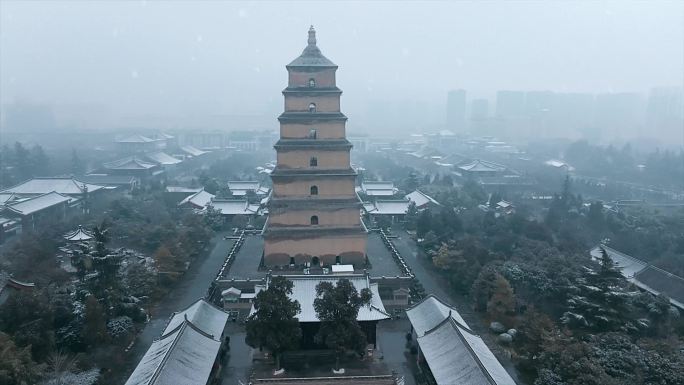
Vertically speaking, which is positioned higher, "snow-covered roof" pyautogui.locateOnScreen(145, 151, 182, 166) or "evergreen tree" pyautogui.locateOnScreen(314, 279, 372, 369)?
"evergreen tree" pyautogui.locateOnScreen(314, 279, 372, 369)

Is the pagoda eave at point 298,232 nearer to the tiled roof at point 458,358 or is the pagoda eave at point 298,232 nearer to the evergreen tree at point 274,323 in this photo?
the evergreen tree at point 274,323

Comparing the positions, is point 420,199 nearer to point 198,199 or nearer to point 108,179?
point 198,199

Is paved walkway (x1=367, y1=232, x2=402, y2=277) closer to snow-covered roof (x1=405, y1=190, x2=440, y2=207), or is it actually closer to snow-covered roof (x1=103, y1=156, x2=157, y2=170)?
snow-covered roof (x1=405, y1=190, x2=440, y2=207)

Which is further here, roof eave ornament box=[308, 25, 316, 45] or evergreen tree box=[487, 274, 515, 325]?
roof eave ornament box=[308, 25, 316, 45]

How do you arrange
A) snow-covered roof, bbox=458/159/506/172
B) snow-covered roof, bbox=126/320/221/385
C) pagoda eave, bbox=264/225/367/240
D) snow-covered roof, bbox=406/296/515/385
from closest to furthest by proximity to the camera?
snow-covered roof, bbox=126/320/221/385 → snow-covered roof, bbox=406/296/515/385 → pagoda eave, bbox=264/225/367/240 → snow-covered roof, bbox=458/159/506/172

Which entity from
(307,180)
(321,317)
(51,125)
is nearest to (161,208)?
(307,180)

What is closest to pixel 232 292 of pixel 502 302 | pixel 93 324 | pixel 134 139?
pixel 93 324

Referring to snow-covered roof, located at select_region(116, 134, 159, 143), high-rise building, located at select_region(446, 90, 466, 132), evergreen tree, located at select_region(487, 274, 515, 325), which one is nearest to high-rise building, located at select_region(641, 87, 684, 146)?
high-rise building, located at select_region(446, 90, 466, 132)
